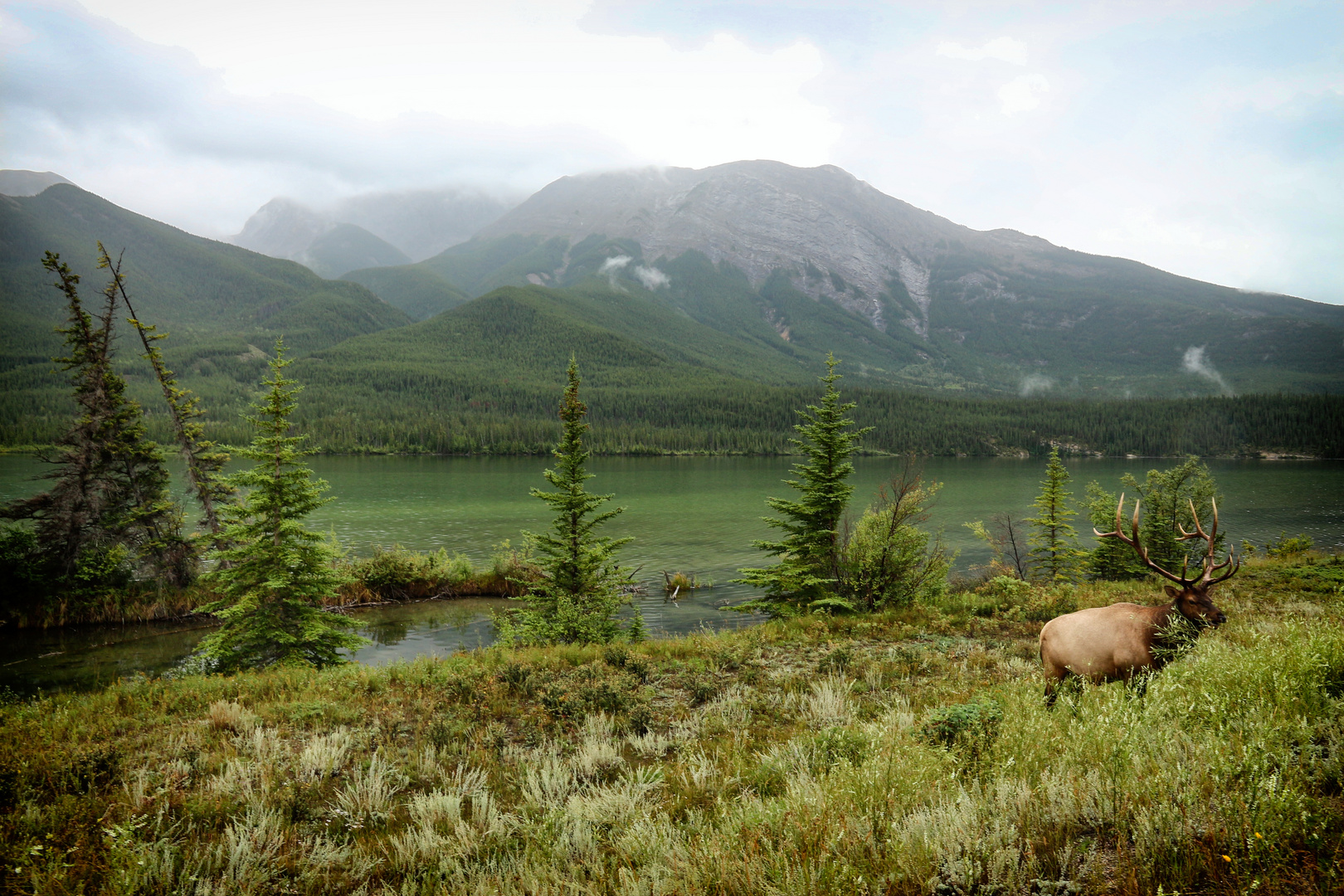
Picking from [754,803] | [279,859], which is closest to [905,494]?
[754,803]

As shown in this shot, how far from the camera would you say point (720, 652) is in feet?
35.4

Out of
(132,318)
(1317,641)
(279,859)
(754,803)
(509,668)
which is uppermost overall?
(132,318)

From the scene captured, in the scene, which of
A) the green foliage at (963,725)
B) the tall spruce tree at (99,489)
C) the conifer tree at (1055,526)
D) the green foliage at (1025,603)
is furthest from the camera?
the conifer tree at (1055,526)

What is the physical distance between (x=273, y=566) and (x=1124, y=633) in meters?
18.2

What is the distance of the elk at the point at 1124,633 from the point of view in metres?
6.33

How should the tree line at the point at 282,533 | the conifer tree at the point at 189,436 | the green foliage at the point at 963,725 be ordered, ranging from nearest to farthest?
the green foliage at the point at 963,725
the tree line at the point at 282,533
the conifer tree at the point at 189,436

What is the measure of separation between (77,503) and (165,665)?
768 centimetres

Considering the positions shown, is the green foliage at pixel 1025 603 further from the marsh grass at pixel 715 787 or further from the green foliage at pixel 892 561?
the marsh grass at pixel 715 787

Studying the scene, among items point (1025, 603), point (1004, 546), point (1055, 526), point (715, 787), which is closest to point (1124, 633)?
point (715, 787)

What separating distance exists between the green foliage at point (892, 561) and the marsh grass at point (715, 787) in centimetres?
1017

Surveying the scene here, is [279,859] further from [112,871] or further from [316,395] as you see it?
[316,395]

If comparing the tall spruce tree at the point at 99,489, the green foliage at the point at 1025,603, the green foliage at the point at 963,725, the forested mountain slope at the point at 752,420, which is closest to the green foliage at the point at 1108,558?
the green foliage at the point at 1025,603

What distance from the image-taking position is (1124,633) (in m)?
6.47

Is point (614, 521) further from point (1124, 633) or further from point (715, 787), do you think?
point (715, 787)
